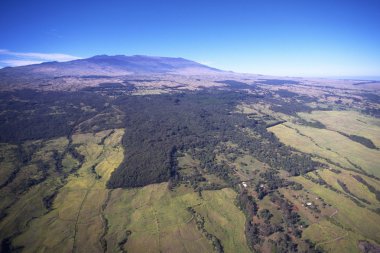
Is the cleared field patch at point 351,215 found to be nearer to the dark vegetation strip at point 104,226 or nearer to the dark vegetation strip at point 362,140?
the dark vegetation strip at point 362,140

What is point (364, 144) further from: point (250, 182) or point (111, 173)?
point (111, 173)

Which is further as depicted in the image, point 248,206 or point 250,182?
point 250,182

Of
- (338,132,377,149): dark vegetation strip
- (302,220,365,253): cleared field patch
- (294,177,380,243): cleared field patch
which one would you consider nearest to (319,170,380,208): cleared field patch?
(294,177,380,243): cleared field patch

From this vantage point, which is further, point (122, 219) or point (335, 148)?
point (335, 148)

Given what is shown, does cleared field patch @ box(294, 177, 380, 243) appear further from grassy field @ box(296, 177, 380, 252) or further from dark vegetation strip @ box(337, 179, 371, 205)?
dark vegetation strip @ box(337, 179, 371, 205)

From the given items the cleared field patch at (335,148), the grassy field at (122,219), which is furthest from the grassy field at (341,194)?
the grassy field at (122,219)

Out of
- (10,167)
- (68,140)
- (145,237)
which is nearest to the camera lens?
(145,237)

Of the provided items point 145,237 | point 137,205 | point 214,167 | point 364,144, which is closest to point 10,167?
point 137,205

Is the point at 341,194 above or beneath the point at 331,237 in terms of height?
above

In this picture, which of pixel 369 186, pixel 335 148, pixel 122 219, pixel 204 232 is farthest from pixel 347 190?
pixel 122 219

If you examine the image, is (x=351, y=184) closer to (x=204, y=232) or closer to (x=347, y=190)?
(x=347, y=190)

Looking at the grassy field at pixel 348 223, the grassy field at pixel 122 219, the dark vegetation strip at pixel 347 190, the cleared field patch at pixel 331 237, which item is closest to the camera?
the grassy field at pixel 122 219
